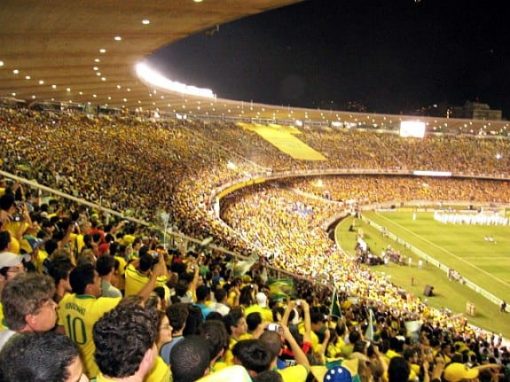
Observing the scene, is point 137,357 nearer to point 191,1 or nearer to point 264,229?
point 191,1

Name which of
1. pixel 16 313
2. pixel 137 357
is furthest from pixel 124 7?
pixel 137 357

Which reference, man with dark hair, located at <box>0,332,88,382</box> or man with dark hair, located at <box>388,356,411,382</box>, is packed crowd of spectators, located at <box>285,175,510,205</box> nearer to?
man with dark hair, located at <box>388,356,411,382</box>

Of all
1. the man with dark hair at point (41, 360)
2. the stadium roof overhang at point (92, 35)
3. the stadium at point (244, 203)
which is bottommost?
the stadium at point (244, 203)

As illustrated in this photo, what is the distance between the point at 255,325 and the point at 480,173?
234ft

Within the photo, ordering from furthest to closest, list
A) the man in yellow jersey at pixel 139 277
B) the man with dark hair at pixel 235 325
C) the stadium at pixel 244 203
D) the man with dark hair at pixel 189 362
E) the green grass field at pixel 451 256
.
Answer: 1. the green grass field at pixel 451 256
2. the stadium at pixel 244 203
3. the man in yellow jersey at pixel 139 277
4. the man with dark hair at pixel 235 325
5. the man with dark hair at pixel 189 362

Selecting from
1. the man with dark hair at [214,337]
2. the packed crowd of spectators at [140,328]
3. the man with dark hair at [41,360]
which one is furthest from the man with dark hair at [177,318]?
the man with dark hair at [41,360]

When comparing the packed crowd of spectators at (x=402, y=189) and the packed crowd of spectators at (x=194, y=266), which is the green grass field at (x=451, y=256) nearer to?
the packed crowd of spectators at (x=194, y=266)

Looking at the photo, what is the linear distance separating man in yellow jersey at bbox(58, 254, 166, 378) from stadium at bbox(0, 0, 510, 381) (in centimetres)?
2

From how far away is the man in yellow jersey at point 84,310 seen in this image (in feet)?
14.0

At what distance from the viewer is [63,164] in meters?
24.1

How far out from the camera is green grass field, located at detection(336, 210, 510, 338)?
2741cm

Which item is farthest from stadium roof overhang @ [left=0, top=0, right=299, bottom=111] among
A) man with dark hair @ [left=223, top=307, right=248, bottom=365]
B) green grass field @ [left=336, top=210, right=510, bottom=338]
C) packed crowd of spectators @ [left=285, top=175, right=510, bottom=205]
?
packed crowd of spectators @ [left=285, top=175, right=510, bottom=205]

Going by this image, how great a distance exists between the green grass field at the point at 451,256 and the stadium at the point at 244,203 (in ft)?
0.63

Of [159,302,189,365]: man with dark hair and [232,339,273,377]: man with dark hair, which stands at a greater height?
[232,339,273,377]: man with dark hair
